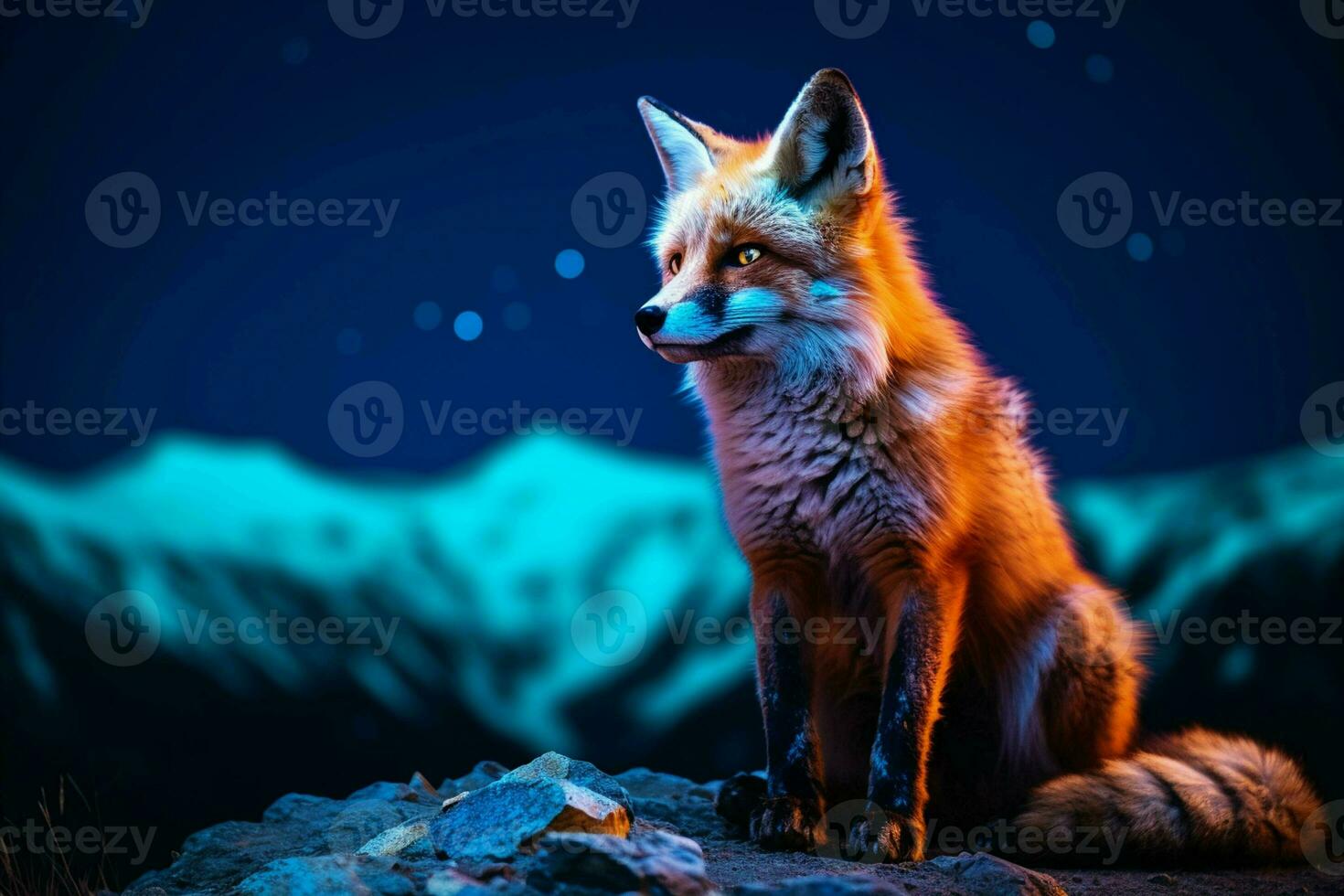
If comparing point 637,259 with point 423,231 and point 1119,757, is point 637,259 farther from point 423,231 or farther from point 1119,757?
point 1119,757

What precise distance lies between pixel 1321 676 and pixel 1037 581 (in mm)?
2060

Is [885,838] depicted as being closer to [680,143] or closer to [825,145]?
[825,145]

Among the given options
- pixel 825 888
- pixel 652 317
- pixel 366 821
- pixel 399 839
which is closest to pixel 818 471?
pixel 652 317

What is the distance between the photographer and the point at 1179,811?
8.67ft

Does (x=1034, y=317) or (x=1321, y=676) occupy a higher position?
(x=1034, y=317)

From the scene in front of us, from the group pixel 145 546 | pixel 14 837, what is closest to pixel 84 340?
pixel 145 546

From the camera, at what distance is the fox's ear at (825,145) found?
8.65ft

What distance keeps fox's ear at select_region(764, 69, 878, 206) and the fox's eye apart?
8.8 inches

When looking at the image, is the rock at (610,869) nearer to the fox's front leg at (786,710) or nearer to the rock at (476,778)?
the fox's front leg at (786,710)

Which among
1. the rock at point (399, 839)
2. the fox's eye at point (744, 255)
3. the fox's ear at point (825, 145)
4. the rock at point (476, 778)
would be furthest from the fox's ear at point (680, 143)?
the rock at point (476, 778)

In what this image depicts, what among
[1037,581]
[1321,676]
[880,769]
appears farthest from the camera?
[1321,676]

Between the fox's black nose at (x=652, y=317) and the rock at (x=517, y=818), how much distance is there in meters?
1.15

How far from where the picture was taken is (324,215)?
4.34 meters

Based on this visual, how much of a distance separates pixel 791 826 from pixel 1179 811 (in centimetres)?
105
